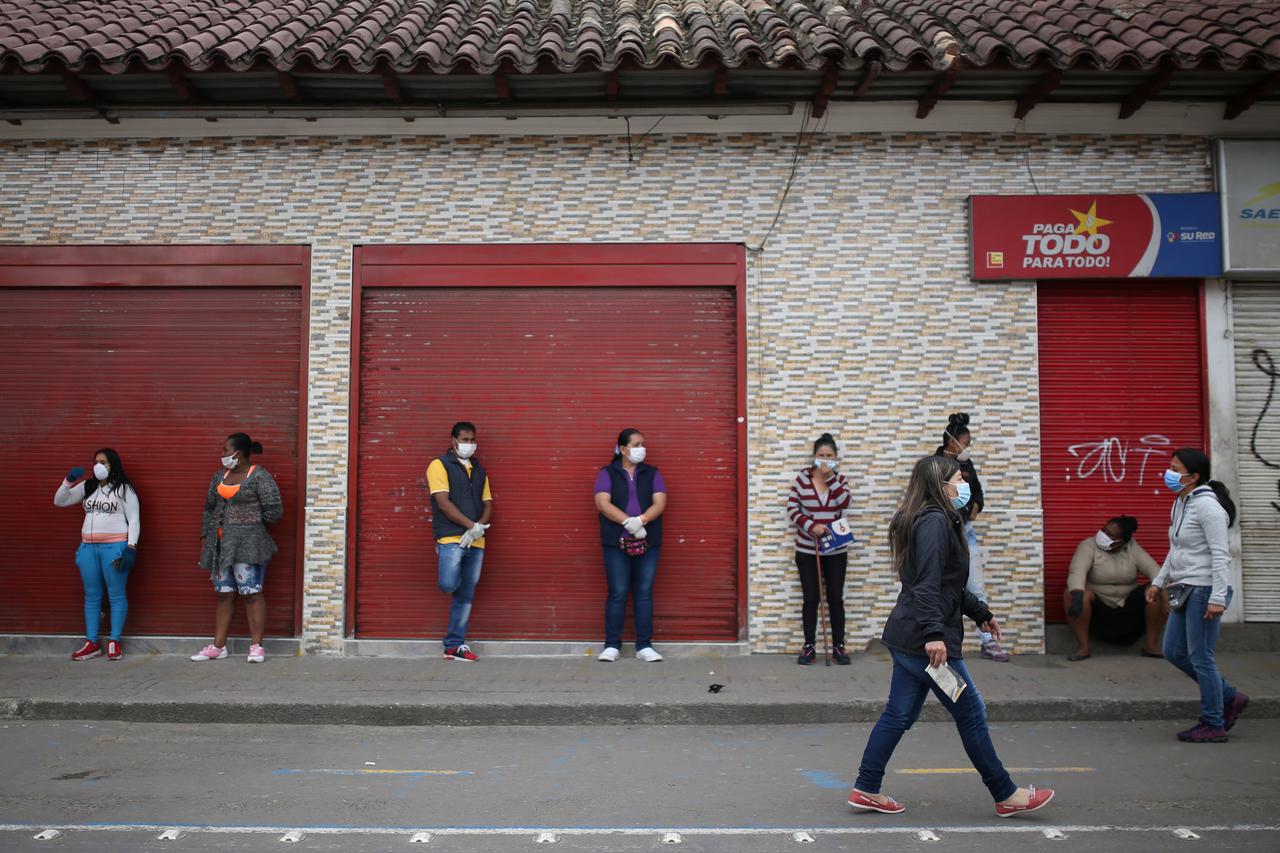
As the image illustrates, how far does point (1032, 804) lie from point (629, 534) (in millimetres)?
4176

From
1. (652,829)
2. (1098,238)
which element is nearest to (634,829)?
(652,829)

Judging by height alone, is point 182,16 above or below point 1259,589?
above

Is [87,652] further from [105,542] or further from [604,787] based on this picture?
[604,787]

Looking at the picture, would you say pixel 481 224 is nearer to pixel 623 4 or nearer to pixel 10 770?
pixel 623 4

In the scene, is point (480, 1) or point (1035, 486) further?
point (480, 1)

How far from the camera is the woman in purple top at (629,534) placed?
8.55 m

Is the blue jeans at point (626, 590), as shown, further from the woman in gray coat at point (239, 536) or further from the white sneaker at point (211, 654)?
the white sneaker at point (211, 654)

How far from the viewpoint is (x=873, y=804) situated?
16.7 feet

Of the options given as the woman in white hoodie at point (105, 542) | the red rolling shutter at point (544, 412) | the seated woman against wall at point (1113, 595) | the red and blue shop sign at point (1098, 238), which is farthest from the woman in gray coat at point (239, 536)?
the seated woman against wall at point (1113, 595)

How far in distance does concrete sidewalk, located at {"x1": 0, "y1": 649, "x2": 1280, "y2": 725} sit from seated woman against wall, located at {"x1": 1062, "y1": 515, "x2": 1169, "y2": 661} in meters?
0.26

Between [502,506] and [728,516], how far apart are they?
2070mm

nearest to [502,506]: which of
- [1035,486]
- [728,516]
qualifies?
[728,516]

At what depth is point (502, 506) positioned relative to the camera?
29.6 feet

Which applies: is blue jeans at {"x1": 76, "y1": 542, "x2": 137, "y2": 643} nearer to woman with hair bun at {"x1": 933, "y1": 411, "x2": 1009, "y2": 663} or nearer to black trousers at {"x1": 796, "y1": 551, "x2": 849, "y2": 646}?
black trousers at {"x1": 796, "y1": 551, "x2": 849, "y2": 646}
